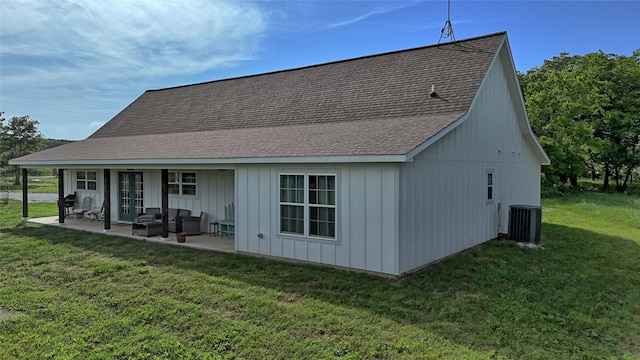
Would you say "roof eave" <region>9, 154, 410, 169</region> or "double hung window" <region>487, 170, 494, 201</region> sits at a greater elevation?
"roof eave" <region>9, 154, 410, 169</region>

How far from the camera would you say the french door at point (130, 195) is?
44.6 feet

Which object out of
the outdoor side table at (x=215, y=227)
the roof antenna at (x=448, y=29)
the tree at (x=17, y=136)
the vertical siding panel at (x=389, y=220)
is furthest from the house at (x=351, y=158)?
the tree at (x=17, y=136)

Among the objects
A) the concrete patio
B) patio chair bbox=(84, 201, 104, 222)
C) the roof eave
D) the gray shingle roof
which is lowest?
the concrete patio

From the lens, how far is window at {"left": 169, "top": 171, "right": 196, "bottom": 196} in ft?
40.3

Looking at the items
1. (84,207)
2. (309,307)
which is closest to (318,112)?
(309,307)

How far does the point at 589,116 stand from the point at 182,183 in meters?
28.1

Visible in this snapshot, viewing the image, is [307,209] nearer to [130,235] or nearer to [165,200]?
[165,200]

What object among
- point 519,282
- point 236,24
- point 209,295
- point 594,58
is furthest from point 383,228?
point 594,58

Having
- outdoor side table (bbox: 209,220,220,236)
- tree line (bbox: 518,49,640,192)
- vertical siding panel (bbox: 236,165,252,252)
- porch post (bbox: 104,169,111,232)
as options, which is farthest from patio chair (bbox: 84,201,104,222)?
tree line (bbox: 518,49,640,192)

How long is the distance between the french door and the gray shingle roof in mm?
1157

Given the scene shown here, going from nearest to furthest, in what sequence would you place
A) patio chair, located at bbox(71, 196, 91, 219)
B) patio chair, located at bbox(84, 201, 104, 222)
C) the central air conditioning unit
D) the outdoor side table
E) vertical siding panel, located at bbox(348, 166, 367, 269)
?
vertical siding panel, located at bbox(348, 166, 367, 269) → the central air conditioning unit → the outdoor side table → patio chair, located at bbox(84, 201, 104, 222) → patio chair, located at bbox(71, 196, 91, 219)

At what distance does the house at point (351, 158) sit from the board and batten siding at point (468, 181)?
4cm

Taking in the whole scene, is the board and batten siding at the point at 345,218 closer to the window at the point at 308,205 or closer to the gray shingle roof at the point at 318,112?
the window at the point at 308,205

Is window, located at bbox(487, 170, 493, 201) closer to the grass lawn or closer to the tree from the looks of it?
the grass lawn
